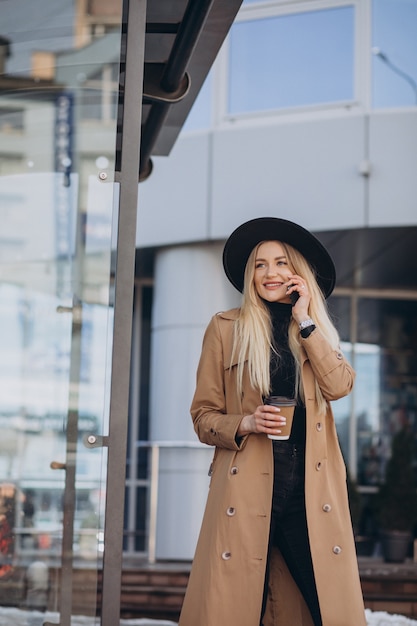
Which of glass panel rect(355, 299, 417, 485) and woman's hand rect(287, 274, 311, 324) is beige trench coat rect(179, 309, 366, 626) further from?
glass panel rect(355, 299, 417, 485)

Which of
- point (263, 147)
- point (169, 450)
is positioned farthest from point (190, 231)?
point (169, 450)

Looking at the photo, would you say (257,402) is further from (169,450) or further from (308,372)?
(169,450)

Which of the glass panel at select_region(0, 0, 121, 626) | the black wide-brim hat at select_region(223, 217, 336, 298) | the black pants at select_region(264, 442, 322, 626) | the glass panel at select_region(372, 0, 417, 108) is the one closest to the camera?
the glass panel at select_region(0, 0, 121, 626)

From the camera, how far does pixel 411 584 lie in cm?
910

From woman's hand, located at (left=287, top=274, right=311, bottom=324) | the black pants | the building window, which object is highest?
the building window

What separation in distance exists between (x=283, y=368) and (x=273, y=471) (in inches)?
14.0

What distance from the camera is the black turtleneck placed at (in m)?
3.36

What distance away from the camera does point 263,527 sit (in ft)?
10.7

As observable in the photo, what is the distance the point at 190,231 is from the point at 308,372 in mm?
7417

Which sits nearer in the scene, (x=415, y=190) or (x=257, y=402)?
(x=257, y=402)

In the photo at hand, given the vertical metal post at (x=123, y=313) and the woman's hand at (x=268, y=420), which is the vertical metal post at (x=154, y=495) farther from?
the vertical metal post at (x=123, y=313)

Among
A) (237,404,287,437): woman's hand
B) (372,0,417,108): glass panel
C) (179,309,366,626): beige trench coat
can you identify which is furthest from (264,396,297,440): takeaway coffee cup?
(372,0,417,108): glass panel

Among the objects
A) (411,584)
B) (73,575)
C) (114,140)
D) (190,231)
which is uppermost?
(190,231)

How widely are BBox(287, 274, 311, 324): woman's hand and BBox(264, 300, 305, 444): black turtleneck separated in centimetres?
10
